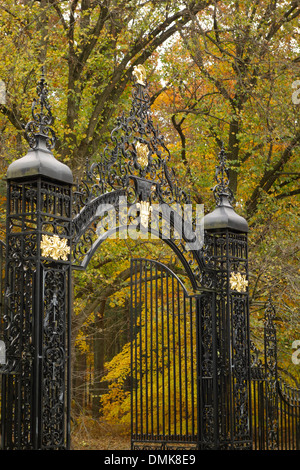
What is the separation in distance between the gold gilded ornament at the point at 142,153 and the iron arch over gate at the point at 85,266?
0.06 ft

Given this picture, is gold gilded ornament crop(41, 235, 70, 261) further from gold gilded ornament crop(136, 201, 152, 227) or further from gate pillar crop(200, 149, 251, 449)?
gate pillar crop(200, 149, 251, 449)

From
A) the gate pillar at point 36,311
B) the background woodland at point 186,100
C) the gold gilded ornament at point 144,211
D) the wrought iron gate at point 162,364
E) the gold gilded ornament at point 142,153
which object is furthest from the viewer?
the background woodland at point 186,100

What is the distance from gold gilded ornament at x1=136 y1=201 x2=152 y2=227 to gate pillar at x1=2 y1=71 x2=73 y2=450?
163 cm

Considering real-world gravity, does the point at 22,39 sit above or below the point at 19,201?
above

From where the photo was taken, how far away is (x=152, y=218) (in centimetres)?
797

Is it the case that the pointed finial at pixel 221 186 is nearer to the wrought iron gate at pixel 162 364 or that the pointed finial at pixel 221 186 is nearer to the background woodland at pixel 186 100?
the wrought iron gate at pixel 162 364

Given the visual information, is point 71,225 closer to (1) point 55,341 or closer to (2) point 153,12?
(1) point 55,341

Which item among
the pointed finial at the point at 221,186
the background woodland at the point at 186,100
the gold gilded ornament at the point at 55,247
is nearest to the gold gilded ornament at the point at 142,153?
the pointed finial at the point at 221,186

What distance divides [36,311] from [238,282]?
357 centimetres

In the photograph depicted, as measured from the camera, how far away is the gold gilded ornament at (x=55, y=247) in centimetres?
580

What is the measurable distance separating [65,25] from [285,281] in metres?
6.64
